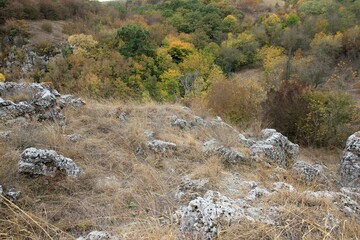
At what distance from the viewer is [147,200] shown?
303 centimetres

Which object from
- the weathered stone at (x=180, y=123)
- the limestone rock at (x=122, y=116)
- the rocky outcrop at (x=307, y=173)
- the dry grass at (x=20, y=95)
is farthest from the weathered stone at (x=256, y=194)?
the dry grass at (x=20, y=95)

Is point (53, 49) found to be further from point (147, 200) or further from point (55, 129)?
point (147, 200)

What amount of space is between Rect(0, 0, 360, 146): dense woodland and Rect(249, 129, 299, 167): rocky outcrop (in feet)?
16.8

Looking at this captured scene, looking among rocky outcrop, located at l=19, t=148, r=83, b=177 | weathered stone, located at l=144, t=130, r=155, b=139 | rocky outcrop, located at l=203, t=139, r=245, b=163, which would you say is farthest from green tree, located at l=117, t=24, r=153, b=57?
rocky outcrop, located at l=19, t=148, r=83, b=177

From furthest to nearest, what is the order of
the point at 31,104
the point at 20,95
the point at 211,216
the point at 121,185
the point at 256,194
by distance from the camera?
the point at 20,95
the point at 31,104
the point at 121,185
the point at 256,194
the point at 211,216

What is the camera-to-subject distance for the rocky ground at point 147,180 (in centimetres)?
231

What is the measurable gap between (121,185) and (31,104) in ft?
9.05

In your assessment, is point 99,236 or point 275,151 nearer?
point 99,236

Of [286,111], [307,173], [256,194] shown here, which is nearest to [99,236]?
[256,194]

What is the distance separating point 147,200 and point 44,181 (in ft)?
3.77

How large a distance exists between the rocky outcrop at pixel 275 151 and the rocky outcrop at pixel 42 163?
2696 millimetres

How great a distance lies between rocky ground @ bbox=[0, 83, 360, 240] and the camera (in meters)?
2.31

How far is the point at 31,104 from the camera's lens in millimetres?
5094

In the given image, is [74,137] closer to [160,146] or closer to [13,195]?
[160,146]
